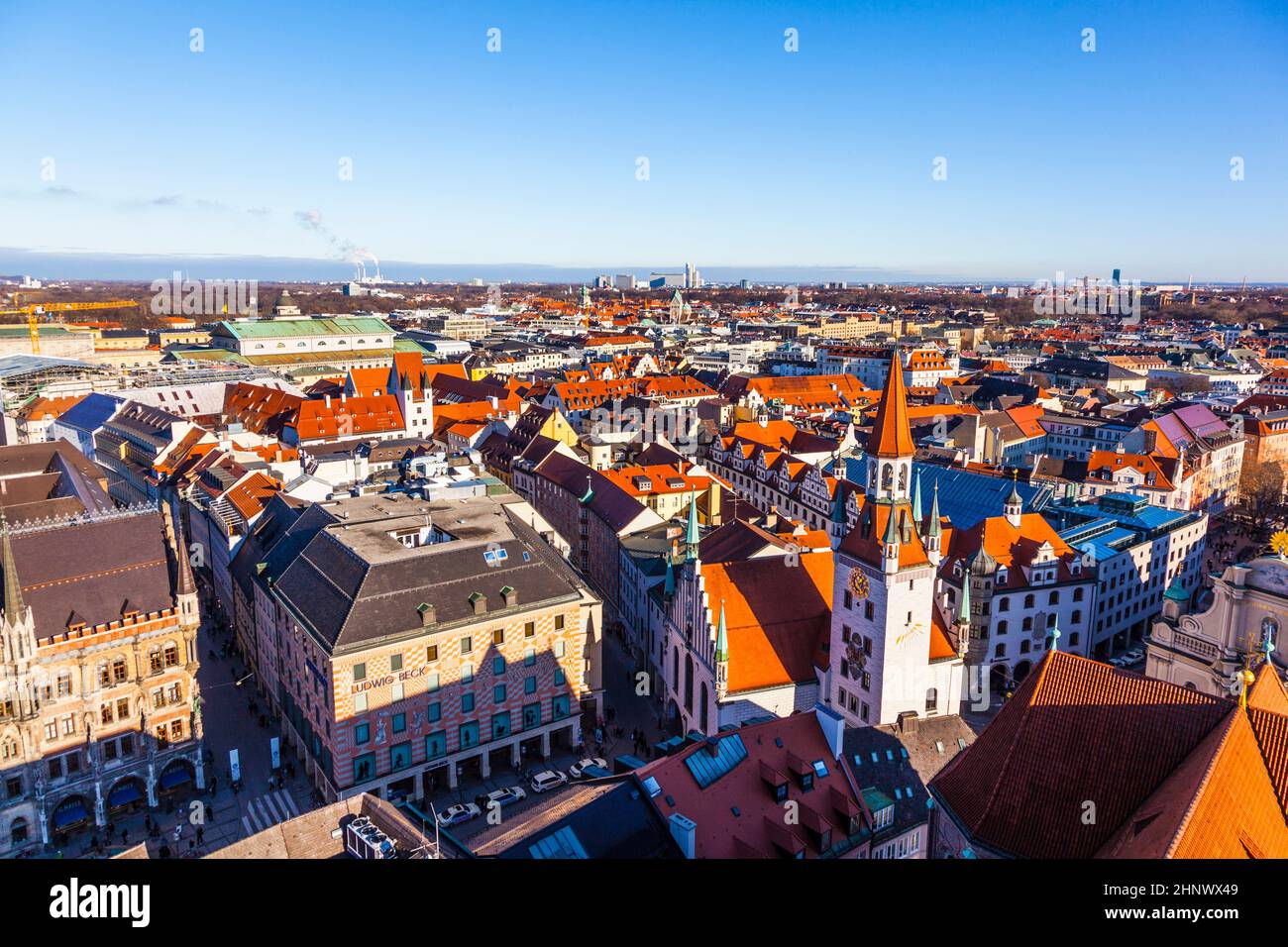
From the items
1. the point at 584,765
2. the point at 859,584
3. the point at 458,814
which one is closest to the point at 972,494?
the point at 859,584

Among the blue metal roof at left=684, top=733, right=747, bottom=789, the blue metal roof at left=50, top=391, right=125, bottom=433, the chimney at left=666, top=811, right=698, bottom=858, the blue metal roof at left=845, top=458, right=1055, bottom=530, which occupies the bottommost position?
the chimney at left=666, top=811, right=698, bottom=858

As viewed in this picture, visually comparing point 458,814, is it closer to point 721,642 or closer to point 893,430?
point 721,642

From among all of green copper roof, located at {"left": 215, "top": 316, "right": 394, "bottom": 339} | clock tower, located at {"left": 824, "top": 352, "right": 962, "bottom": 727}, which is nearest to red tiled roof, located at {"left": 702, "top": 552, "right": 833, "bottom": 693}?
clock tower, located at {"left": 824, "top": 352, "right": 962, "bottom": 727}

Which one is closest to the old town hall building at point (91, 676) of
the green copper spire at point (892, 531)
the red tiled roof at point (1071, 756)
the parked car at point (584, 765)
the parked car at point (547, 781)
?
the parked car at point (547, 781)

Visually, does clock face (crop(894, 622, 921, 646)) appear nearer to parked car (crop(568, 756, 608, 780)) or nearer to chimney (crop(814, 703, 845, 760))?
chimney (crop(814, 703, 845, 760))

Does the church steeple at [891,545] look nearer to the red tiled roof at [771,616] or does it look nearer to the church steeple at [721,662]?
the red tiled roof at [771,616]

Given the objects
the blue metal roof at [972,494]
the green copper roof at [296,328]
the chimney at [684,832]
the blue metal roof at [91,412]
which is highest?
the green copper roof at [296,328]
